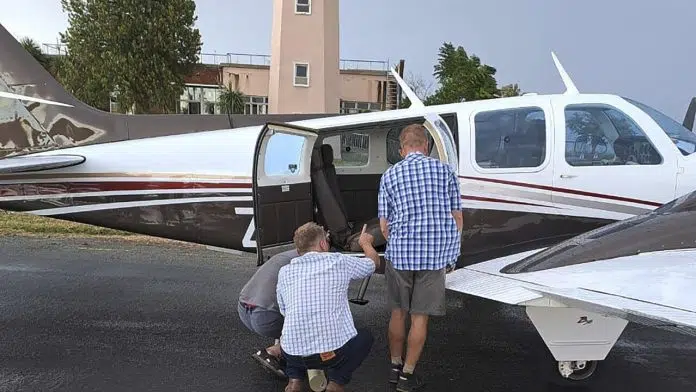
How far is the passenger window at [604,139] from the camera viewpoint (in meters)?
4.95

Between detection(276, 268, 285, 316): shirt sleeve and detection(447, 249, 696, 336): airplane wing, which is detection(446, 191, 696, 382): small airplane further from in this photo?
detection(276, 268, 285, 316): shirt sleeve

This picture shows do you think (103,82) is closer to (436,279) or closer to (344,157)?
(344,157)

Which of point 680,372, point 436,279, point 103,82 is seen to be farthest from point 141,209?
point 103,82

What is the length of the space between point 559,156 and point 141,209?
12.6 feet

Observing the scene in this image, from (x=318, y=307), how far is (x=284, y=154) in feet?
7.45

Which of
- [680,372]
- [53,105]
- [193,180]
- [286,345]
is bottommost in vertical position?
[680,372]

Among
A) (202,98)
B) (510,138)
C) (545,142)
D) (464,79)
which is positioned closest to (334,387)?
(510,138)

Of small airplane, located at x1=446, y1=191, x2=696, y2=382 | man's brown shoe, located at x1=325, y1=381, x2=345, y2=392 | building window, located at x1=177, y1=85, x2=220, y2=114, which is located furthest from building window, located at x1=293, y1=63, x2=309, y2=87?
man's brown shoe, located at x1=325, y1=381, x2=345, y2=392

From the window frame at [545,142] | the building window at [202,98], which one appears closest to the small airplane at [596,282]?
the window frame at [545,142]

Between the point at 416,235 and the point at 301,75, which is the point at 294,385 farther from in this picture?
the point at 301,75

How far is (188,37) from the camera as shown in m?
25.5

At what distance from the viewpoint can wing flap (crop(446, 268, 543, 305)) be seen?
12.1 ft

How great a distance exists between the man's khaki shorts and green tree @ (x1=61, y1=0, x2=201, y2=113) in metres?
23.2

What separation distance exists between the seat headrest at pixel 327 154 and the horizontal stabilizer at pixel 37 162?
2263 millimetres
